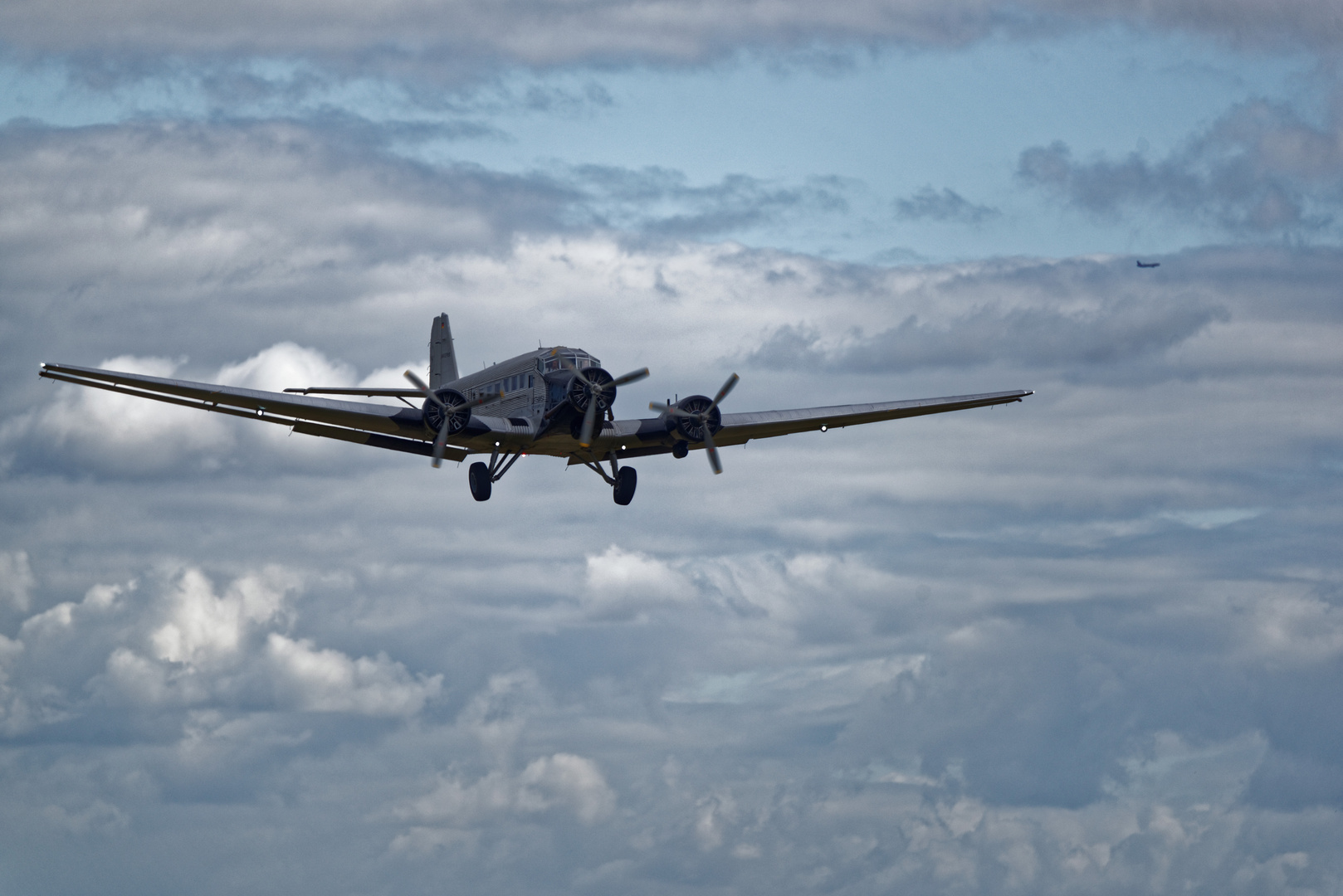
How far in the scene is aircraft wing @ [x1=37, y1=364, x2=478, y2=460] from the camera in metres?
62.1

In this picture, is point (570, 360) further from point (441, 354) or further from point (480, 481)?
point (441, 354)

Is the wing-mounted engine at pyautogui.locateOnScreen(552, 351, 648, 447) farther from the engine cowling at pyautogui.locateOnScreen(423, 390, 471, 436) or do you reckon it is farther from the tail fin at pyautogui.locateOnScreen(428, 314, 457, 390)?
the tail fin at pyautogui.locateOnScreen(428, 314, 457, 390)

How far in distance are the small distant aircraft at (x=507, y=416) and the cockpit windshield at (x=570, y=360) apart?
0.04m

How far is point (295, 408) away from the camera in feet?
215

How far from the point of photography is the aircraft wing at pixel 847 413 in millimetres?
73812

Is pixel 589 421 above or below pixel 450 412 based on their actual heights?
below

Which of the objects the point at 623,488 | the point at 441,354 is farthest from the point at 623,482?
the point at 441,354

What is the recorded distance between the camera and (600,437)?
222 ft

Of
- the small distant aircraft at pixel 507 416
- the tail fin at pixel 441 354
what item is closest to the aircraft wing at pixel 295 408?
the small distant aircraft at pixel 507 416

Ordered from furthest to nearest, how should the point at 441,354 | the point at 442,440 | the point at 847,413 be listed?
the point at 441,354 < the point at 847,413 < the point at 442,440

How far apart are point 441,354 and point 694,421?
25.0 m

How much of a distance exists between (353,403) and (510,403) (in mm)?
7072

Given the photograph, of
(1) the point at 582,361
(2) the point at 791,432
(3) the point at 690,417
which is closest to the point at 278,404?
(1) the point at 582,361

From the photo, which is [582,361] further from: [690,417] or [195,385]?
[195,385]
